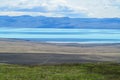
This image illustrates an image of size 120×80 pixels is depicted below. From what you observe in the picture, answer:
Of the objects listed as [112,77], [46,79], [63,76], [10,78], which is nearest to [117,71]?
[112,77]

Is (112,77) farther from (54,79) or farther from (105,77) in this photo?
(54,79)

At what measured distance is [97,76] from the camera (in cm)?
3716

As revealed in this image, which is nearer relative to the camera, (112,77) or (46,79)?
(46,79)

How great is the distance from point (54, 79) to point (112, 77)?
6726mm

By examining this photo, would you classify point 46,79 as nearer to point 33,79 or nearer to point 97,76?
point 33,79

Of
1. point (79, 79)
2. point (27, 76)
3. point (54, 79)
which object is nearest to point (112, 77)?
point (79, 79)

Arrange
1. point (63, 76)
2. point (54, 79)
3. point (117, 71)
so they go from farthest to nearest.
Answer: point (117, 71), point (63, 76), point (54, 79)

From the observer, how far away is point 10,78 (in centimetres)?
3431

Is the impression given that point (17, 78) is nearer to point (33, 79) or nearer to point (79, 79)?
point (33, 79)

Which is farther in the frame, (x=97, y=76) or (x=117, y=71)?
(x=117, y=71)

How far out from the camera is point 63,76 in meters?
36.3

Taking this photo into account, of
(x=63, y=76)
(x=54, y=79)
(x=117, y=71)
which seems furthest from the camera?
(x=117, y=71)

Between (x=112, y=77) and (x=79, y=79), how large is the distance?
4.15 meters

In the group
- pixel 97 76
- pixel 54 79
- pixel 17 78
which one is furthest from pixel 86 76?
pixel 17 78
